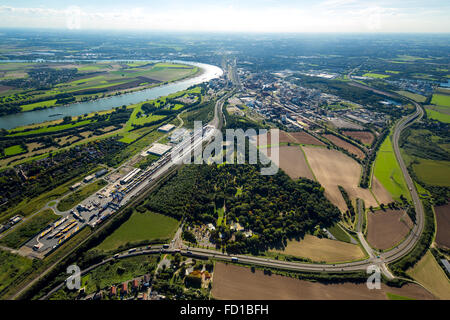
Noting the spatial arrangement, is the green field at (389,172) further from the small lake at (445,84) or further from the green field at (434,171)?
the small lake at (445,84)

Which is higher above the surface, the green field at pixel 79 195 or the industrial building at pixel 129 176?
the industrial building at pixel 129 176

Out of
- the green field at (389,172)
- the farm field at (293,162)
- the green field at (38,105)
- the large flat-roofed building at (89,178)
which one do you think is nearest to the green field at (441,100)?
the green field at (389,172)

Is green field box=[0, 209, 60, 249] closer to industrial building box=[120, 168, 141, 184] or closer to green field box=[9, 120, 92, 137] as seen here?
industrial building box=[120, 168, 141, 184]

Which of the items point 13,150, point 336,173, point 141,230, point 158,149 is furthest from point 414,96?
point 13,150

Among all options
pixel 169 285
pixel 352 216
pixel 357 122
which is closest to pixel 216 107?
pixel 357 122

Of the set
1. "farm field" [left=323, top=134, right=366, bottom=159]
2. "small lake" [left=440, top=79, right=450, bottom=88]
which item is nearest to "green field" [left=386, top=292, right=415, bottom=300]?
"farm field" [left=323, top=134, right=366, bottom=159]

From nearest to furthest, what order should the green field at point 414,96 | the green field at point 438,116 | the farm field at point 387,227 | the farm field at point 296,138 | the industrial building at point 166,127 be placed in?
the farm field at point 387,227, the farm field at point 296,138, the industrial building at point 166,127, the green field at point 438,116, the green field at point 414,96
